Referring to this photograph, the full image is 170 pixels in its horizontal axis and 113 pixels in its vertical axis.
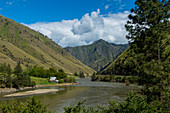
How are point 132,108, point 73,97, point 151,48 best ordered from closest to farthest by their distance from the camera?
point 132,108 < point 151,48 < point 73,97

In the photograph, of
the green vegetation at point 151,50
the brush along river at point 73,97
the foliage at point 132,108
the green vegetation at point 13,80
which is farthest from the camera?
the green vegetation at point 13,80

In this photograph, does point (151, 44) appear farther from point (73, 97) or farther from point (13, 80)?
point (13, 80)

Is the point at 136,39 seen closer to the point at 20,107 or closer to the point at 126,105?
the point at 126,105

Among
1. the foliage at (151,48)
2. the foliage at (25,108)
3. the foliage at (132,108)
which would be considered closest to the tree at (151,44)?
the foliage at (151,48)

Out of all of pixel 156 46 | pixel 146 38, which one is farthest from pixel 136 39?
pixel 156 46

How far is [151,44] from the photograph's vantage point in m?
19.4

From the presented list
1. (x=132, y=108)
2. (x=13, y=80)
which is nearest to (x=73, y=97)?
(x=13, y=80)

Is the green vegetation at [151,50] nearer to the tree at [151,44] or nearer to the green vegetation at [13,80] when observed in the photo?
the tree at [151,44]

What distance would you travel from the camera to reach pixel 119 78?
612ft

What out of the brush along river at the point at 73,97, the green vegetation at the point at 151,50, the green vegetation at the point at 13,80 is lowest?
the brush along river at the point at 73,97

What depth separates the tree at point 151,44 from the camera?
57.5ft

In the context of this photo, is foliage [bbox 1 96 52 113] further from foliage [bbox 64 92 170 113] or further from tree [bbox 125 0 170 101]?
tree [bbox 125 0 170 101]

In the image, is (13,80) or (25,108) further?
(13,80)

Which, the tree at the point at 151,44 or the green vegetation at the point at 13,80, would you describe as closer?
the tree at the point at 151,44
